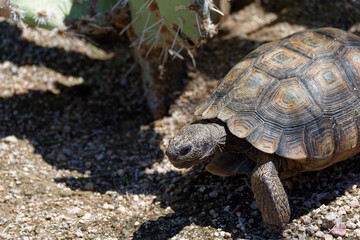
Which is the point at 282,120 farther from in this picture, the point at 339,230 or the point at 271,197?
the point at 339,230

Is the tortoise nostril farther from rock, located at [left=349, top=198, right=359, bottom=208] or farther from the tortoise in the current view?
rock, located at [left=349, top=198, right=359, bottom=208]

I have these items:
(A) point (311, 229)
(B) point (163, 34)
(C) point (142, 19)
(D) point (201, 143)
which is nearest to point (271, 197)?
(A) point (311, 229)

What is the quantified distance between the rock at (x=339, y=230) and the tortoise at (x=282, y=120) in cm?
33

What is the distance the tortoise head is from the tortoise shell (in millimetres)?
127

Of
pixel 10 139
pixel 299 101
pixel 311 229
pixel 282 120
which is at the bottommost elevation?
pixel 10 139

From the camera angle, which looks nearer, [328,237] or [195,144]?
[328,237]

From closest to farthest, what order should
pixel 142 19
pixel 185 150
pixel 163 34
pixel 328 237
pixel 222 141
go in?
1. pixel 328 237
2. pixel 185 150
3. pixel 222 141
4. pixel 163 34
5. pixel 142 19

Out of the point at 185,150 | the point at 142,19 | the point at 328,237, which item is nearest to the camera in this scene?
the point at 328,237

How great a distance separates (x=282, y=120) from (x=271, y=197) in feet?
1.94

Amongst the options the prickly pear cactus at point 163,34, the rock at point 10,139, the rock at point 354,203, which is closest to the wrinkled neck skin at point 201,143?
the prickly pear cactus at point 163,34

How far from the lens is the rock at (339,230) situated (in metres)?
2.58

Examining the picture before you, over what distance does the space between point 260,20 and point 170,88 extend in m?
1.68

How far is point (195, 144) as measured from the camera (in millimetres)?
2811

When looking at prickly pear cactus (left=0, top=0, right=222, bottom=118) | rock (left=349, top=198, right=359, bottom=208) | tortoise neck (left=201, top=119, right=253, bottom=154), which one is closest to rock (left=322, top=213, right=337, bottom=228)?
rock (left=349, top=198, right=359, bottom=208)
